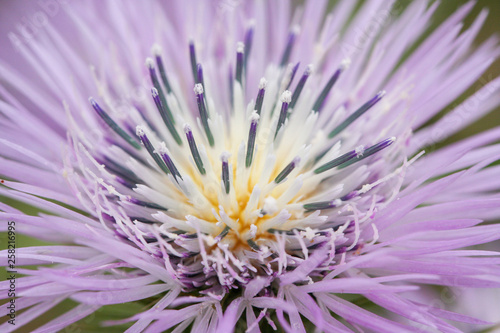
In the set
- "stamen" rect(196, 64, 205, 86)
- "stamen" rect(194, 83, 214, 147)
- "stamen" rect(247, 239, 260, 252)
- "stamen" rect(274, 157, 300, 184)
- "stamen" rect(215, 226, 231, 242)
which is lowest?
"stamen" rect(247, 239, 260, 252)

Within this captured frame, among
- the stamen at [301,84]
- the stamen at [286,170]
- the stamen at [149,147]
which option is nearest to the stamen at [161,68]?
the stamen at [149,147]

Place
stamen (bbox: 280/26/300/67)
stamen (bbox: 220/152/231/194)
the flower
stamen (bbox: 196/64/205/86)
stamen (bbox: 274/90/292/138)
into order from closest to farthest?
the flower, stamen (bbox: 220/152/231/194), stamen (bbox: 274/90/292/138), stamen (bbox: 196/64/205/86), stamen (bbox: 280/26/300/67)

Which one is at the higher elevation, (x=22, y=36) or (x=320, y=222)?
(x=22, y=36)

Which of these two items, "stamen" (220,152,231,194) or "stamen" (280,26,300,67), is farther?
"stamen" (280,26,300,67)

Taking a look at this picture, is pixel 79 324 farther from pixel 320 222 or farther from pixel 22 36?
pixel 22 36

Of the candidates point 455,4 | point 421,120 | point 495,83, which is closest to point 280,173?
point 421,120

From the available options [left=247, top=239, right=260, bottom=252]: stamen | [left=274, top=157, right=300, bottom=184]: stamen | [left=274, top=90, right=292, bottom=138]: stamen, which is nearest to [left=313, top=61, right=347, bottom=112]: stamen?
[left=274, top=90, right=292, bottom=138]: stamen

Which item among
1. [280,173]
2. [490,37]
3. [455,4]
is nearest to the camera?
[280,173]

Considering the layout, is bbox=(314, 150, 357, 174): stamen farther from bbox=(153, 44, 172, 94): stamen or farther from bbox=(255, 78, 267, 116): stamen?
bbox=(153, 44, 172, 94): stamen

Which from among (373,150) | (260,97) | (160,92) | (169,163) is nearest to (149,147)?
(169,163)
